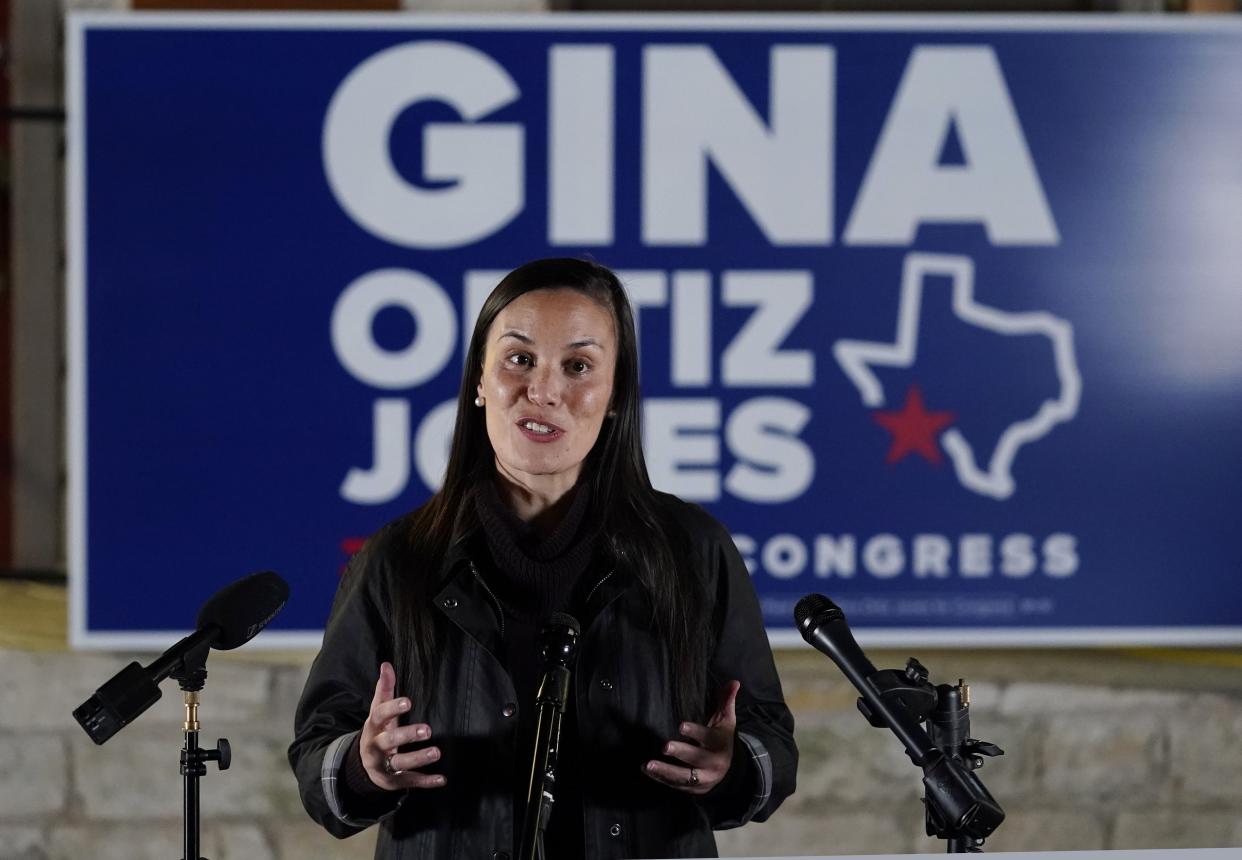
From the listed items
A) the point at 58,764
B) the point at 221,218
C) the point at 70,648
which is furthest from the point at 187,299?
the point at 58,764

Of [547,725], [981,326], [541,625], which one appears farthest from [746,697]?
[981,326]

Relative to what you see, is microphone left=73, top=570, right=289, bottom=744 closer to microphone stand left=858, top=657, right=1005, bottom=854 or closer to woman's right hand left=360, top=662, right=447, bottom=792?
woman's right hand left=360, top=662, right=447, bottom=792

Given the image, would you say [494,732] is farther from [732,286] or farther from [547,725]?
[732,286]

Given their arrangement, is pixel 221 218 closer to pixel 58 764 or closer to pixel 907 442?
pixel 58 764

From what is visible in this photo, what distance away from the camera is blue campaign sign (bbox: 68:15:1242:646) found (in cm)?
342


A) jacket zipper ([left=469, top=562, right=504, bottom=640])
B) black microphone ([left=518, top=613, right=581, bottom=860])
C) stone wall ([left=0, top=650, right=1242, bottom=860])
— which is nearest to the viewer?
black microphone ([left=518, top=613, right=581, bottom=860])

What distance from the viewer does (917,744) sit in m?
1.35

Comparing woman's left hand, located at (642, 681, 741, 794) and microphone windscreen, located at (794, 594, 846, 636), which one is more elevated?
microphone windscreen, located at (794, 594, 846, 636)

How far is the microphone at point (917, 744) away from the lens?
51.5 inches

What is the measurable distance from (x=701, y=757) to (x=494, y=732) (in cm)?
26

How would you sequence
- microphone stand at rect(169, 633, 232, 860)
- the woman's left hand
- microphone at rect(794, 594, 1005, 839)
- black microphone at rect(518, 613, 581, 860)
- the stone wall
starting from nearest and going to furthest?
microphone at rect(794, 594, 1005, 839) < black microphone at rect(518, 613, 581, 860) < microphone stand at rect(169, 633, 232, 860) < the woman's left hand < the stone wall

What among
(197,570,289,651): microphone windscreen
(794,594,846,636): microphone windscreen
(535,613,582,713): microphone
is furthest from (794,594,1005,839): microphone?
(197,570,289,651): microphone windscreen

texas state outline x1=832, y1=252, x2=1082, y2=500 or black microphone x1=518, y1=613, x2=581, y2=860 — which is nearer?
black microphone x1=518, y1=613, x2=581, y2=860

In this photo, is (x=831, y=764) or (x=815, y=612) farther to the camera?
(x=831, y=764)
